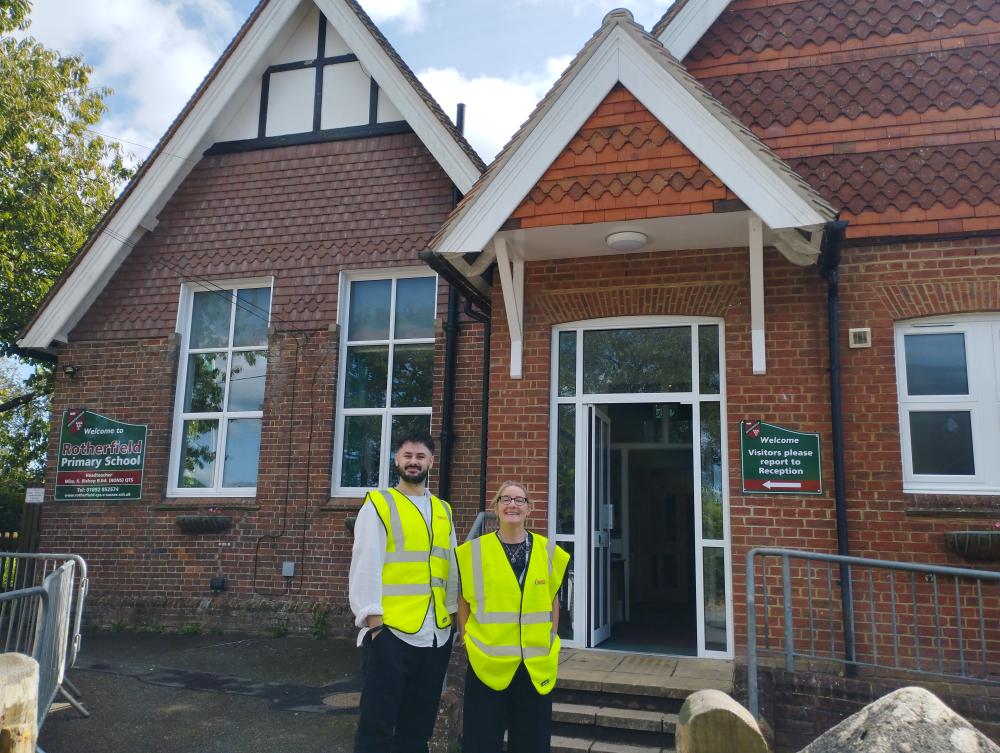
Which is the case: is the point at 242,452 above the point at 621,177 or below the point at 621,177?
below

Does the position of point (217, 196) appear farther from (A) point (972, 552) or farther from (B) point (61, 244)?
(A) point (972, 552)

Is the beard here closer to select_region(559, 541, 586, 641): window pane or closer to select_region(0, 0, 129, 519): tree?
select_region(559, 541, 586, 641): window pane

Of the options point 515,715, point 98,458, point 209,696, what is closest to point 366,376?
point 98,458

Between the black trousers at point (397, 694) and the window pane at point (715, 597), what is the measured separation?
11.3 ft

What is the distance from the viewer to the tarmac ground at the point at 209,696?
5.70 m

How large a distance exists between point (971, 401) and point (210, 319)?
8.73 meters

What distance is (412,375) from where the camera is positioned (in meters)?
9.63

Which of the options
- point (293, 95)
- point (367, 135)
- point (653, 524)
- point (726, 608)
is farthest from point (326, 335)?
point (653, 524)

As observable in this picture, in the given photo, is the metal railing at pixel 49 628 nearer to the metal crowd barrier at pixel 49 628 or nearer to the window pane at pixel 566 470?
the metal crowd barrier at pixel 49 628

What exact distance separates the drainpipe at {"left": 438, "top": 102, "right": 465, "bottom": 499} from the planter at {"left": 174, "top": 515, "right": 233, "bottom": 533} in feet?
9.13

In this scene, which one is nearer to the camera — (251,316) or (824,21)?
(824,21)

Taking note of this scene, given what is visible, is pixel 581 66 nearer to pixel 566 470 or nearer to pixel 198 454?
pixel 566 470

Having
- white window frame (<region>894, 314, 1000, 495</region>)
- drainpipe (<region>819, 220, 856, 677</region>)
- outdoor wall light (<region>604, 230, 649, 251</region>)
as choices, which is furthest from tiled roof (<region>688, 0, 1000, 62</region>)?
white window frame (<region>894, 314, 1000, 495</region>)

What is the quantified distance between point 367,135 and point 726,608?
6.98 meters
